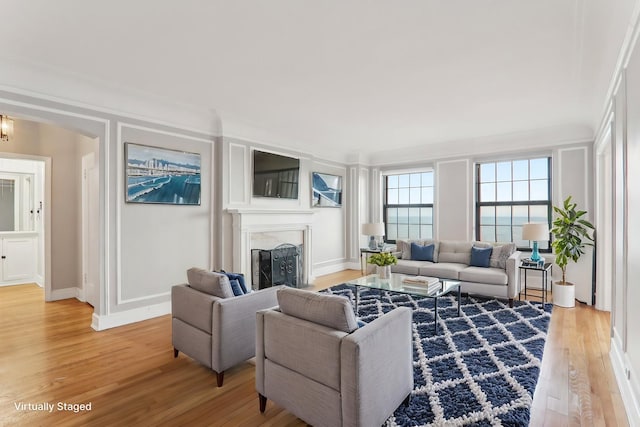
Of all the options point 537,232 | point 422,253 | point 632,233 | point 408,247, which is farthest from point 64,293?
point 537,232

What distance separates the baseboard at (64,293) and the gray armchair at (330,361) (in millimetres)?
4287

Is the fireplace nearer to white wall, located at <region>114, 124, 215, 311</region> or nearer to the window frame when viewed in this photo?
white wall, located at <region>114, 124, 215, 311</region>

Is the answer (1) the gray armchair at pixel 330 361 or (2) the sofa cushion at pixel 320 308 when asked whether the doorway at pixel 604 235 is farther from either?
(2) the sofa cushion at pixel 320 308

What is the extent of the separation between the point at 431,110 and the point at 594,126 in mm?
2363

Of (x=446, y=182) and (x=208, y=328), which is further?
(x=446, y=182)

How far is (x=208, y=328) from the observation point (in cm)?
254

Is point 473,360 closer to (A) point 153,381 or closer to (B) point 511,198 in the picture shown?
(A) point 153,381

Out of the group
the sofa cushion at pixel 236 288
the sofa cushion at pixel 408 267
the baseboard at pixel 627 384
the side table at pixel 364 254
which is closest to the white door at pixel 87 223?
the sofa cushion at pixel 236 288

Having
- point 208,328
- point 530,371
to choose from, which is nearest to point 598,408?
point 530,371

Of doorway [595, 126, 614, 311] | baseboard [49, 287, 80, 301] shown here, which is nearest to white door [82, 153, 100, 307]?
baseboard [49, 287, 80, 301]

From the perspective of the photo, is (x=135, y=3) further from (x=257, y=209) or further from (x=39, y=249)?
(x=39, y=249)

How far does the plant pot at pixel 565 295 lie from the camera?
4.38 meters

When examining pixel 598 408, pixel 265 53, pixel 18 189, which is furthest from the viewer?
pixel 18 189

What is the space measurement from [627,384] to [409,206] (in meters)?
5.06
